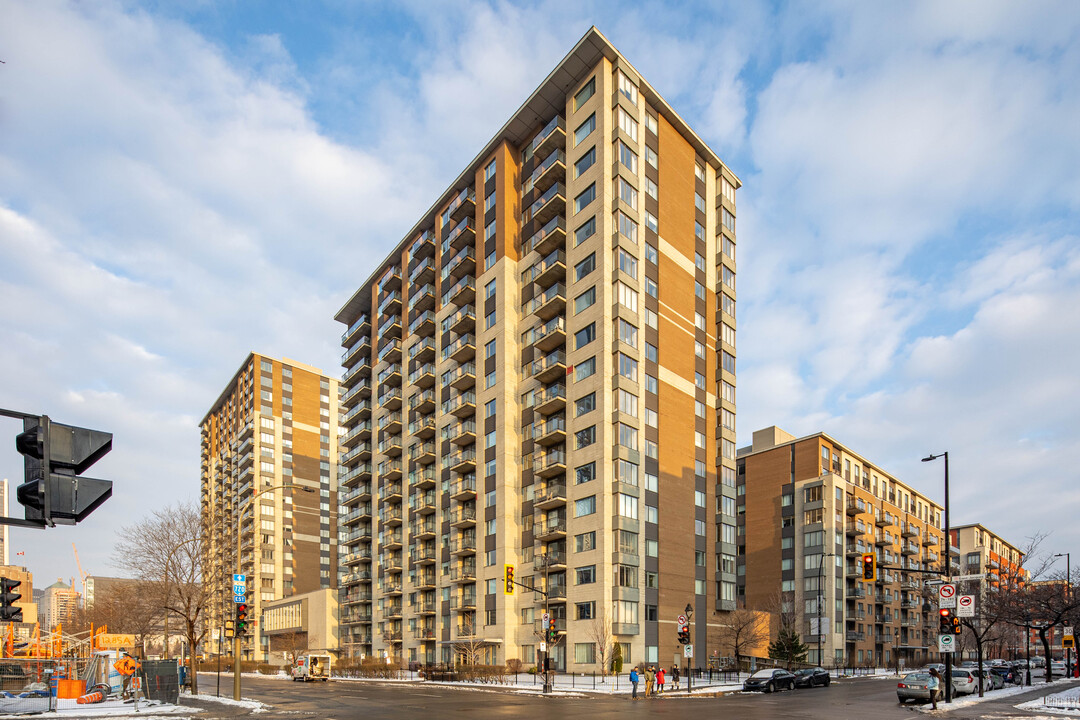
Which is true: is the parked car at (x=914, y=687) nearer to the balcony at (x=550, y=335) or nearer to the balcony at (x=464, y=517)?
the balcony at (x=550, y=335)

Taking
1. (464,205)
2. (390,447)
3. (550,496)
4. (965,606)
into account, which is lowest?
(965,606)

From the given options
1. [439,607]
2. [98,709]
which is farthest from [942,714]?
[439,607]

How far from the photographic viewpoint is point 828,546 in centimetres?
9512

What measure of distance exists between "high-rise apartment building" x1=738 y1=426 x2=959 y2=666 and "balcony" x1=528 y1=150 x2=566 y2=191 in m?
51.8

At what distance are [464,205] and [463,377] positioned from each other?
783 inches

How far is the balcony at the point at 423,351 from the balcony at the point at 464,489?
56.8ft

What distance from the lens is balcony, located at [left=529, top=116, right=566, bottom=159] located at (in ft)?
239

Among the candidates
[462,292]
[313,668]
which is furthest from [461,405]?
[313,668]

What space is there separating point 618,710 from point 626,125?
5312 cm

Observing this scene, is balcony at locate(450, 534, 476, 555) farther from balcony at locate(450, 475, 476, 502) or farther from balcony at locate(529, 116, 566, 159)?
balcony at locate(529, 116, 566, 159)

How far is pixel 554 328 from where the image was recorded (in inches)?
2726

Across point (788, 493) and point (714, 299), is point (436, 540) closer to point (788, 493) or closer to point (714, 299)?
point (714, 299)

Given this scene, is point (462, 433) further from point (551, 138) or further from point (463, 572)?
point (551, 138)

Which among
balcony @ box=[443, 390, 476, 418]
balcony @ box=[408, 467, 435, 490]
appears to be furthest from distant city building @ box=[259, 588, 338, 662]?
balcony @ box=[443, 390, 476, 418]
